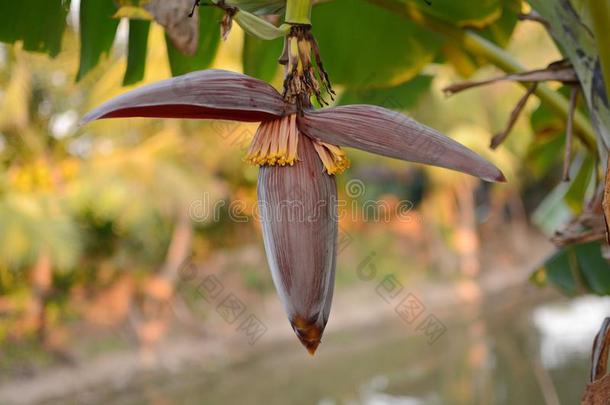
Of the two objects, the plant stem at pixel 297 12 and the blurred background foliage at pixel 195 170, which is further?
the blurred background foliage at pixel 195 170

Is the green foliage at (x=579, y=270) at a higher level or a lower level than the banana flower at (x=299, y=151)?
lower

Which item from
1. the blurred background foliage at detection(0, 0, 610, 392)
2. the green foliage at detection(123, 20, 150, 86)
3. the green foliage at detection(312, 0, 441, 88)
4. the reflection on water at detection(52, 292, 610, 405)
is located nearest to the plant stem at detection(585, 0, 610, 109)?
the blurred background foliage at detection(0, 0, 610, 392)

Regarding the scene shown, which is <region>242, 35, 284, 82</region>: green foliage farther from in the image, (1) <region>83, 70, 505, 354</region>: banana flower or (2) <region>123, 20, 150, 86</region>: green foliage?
(1) <region>83, 70, 505, 354</region>: banana flower

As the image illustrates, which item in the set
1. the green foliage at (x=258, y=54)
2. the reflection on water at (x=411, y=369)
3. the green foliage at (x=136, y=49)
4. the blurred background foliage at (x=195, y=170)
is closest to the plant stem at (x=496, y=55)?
the blurred background foliage at (x=195, y=170)

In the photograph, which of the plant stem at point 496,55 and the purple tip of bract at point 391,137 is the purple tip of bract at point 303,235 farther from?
the plant stem at point 496,55

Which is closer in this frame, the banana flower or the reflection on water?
the banana flower

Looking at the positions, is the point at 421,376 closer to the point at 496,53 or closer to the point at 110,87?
the point at 110,87

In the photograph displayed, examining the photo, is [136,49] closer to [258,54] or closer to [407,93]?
[258,54]
